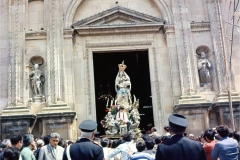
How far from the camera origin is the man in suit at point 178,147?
489 centimetres

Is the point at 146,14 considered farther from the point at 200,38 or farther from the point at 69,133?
the point at 69,133

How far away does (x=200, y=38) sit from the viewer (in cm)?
1842

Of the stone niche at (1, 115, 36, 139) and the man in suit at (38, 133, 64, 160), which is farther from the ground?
the stone niche at (1, 115, 36, 139)

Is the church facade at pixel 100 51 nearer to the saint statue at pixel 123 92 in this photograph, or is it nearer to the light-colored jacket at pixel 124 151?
the saint statue at pixel 123 92

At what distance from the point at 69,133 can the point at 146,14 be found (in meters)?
7.58

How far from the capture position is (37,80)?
1736 cm

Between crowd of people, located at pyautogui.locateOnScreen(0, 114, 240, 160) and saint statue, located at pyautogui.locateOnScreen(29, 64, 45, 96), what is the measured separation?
8353 mm

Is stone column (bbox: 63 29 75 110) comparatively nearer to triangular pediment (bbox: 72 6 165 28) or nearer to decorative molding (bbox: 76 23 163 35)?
decorative molding (bbox: 76 23 163 35)

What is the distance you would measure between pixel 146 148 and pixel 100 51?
39.4ft

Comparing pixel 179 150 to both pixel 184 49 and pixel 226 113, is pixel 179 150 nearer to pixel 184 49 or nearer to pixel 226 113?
pixel 226 113

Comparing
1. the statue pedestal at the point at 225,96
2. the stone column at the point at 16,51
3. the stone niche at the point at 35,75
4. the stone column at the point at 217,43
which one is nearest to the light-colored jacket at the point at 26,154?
the stone column at the point at 16,51

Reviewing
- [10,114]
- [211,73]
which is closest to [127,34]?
[211,73]

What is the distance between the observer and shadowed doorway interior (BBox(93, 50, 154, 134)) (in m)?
24.2

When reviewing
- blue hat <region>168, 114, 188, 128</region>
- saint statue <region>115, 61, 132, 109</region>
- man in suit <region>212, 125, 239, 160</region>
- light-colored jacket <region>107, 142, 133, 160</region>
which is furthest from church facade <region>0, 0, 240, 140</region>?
blue hat <region>168, 114, 188, 128</region>
